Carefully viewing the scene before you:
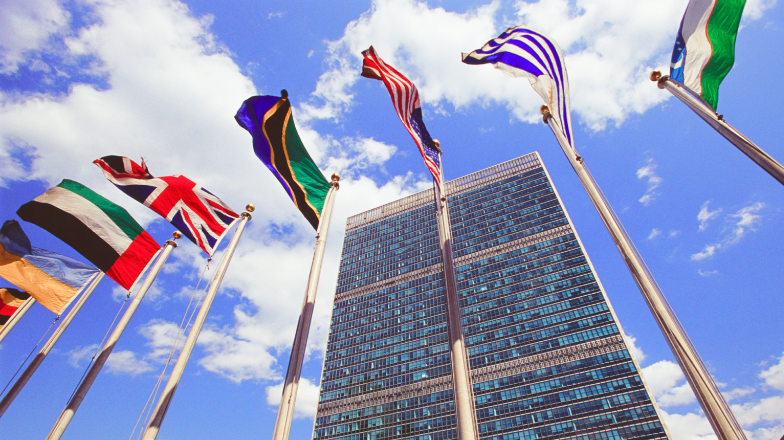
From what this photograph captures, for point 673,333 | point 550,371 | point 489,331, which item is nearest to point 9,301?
point 673,333

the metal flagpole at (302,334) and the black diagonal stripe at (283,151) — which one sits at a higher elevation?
the black diagonal stripe at (283,151)

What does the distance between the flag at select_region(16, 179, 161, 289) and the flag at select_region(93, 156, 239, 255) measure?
1427 millimetres

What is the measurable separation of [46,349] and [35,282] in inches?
123

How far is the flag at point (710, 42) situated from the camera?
45.3 feet

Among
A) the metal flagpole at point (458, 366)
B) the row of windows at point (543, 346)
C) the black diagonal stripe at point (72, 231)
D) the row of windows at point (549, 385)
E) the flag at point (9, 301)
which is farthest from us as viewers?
the row of windows at point (543, 346)

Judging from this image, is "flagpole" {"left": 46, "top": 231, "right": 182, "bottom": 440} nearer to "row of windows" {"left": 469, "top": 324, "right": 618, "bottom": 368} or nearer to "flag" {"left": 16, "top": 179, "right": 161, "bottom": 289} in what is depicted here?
"flag" {"left": 16, "top": 179, "right": 161, "bottom": 289}

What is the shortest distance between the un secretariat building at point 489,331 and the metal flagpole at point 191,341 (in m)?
81.7

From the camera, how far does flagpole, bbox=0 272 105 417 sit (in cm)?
1708

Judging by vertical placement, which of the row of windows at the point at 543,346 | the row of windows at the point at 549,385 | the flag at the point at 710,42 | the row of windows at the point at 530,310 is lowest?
the flag at the point at 710,42

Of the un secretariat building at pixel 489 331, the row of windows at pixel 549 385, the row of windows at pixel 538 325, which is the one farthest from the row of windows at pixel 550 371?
the row of windows at pixel 538 325

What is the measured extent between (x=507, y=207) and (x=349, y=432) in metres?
77.0

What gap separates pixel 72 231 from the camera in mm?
16156

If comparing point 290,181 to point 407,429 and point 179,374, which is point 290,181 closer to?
point 179,374

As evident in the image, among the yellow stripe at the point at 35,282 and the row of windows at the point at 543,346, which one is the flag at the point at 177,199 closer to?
the yellow stripe at the point at 35,282
